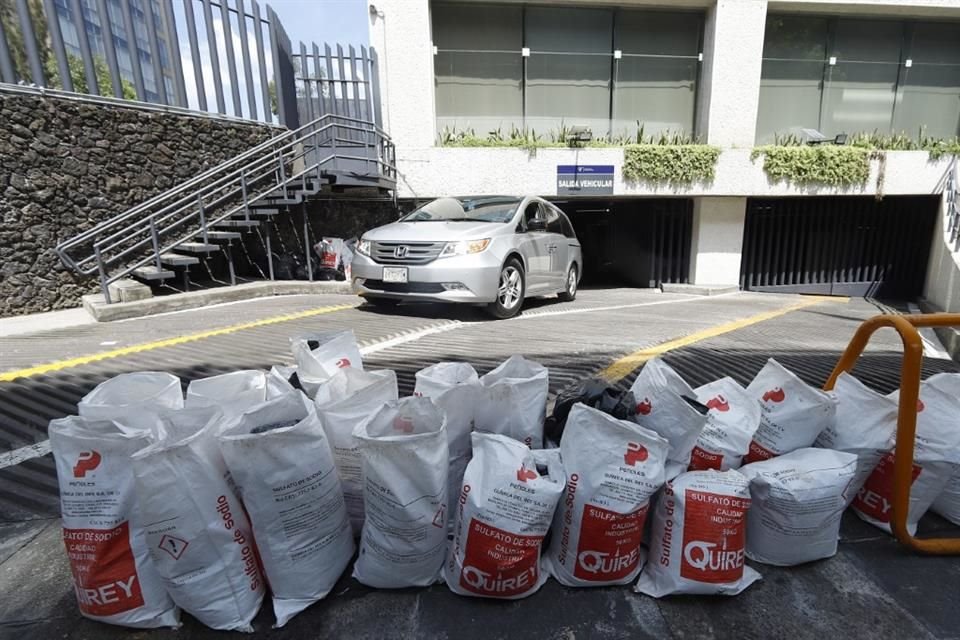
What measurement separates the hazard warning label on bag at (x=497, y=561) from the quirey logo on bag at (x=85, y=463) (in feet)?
3.88

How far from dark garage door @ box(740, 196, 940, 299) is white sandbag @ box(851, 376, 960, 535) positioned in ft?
34.1

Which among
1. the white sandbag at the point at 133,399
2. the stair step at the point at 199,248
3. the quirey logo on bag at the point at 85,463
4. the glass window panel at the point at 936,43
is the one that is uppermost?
the glass window panel at the point at 936,43

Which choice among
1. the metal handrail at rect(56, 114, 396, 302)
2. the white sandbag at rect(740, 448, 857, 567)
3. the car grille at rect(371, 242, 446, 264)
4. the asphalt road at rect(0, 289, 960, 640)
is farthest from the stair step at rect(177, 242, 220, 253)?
the white sandbag at rect(740, 448, 857, 567)

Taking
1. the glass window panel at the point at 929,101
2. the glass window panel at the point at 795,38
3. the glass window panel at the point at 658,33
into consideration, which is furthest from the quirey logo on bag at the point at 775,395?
the glass window panel at the point at 929,101

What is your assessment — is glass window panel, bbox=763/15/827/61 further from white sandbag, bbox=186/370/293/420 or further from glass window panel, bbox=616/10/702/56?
white sandbag, bbox=186/370/293/420

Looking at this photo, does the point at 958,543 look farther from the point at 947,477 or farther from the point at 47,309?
the point at 47,309

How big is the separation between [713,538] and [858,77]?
14119mm

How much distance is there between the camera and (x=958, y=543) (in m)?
1.86

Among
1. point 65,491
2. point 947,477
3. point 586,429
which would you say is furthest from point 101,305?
point 947,477

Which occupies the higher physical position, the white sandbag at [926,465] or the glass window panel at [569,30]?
the glass window panel at [569,30]

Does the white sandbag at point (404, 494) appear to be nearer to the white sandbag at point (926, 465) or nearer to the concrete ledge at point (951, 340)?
the white sandbag at point (926, 465)

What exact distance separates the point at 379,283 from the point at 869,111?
41.6 feet

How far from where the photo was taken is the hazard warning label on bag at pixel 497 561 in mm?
1565

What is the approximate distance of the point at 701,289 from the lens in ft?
34.9
